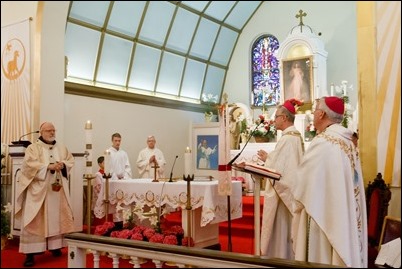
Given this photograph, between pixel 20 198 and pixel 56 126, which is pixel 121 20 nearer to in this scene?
pixel 56 126

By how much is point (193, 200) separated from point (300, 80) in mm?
5422

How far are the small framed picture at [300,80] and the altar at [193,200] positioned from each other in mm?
4718

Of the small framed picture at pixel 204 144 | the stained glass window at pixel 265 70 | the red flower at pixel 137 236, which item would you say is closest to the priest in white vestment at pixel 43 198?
the red flower at pixel 137 236

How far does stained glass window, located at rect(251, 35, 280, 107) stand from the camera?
981 centimetres

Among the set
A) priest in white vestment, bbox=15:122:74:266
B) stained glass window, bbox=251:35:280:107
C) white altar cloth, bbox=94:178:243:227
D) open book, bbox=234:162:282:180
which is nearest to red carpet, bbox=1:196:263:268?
priest in white vestment, bbox=15:122:74:266

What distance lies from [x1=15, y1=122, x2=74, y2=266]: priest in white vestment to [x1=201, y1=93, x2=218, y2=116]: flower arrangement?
458 centimetres

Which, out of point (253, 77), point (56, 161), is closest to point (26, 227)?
point (56, 161)

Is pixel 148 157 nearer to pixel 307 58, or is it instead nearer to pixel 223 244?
pixel 223 244

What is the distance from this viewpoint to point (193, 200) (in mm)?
4688

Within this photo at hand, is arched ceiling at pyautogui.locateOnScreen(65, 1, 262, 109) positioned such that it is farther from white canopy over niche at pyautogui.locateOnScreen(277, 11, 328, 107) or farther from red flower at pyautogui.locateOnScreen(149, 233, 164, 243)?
red flower at pyautogui.locateOnScreen(149, 233, 164, 243)

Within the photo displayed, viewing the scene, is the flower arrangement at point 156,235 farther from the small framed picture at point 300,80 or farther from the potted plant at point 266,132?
the small framed picture at point 300,80

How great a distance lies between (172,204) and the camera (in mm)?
4785

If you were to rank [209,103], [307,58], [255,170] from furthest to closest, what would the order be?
1. [307,58]
2. [209,103]
3. [255,170]

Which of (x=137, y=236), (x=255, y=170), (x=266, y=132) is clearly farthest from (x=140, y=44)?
(x=255, y=170)
